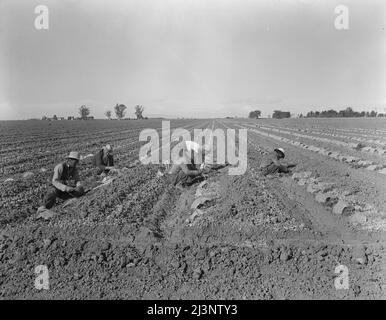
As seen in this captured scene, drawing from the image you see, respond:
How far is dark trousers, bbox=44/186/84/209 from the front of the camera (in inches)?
276

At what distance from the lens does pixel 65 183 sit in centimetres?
744

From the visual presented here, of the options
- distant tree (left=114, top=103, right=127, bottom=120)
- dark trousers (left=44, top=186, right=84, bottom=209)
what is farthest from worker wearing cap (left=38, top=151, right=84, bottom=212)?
distant tree (left=114, top=103, right=127, bottom=120)

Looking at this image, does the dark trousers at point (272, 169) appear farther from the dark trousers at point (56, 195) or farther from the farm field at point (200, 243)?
the dark trousers at point (56, 195)

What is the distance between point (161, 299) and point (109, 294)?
2.06 feet

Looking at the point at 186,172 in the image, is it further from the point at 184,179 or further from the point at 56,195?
the point at 56,195

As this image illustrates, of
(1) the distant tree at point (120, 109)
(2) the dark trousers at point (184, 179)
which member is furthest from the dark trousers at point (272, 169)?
(1) the distant tree at point (120, 109)

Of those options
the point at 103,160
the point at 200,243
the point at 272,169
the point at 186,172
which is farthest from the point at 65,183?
the point at 272,169

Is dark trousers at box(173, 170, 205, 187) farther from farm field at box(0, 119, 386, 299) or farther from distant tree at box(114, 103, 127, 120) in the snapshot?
distant tree at box(114, 103, 127, 120)

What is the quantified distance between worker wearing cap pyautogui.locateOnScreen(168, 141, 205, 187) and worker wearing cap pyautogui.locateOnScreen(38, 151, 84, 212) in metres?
2.51

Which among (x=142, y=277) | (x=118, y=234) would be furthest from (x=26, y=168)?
(x=142, y=277)

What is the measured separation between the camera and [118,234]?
18.4 ft

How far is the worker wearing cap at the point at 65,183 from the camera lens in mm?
7059

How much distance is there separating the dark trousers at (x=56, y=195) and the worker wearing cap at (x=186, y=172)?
251cm

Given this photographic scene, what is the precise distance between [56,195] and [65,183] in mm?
324
